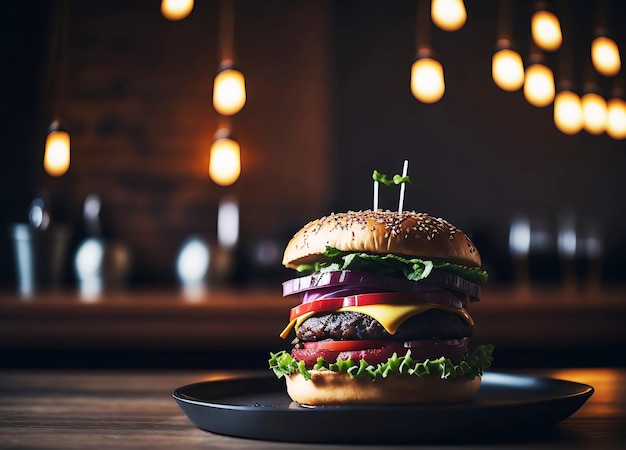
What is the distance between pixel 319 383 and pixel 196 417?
0.27 m

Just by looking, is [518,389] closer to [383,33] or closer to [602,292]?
[602,292]

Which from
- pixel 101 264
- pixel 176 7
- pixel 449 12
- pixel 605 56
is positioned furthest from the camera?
pixel 101 264

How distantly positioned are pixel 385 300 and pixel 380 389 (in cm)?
14

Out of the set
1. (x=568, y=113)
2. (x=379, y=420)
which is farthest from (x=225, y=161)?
(x=379, y=420)

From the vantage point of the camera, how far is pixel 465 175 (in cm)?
429

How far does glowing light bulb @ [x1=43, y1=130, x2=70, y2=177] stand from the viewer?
7.93 ft

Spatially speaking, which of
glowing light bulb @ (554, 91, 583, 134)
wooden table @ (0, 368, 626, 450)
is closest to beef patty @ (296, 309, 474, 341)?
wooden table @ (0, 368, 626, 450)

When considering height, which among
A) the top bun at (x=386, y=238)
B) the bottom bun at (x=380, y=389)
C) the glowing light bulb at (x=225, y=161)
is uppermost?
the glowing light bulb at (x=225, y=161)

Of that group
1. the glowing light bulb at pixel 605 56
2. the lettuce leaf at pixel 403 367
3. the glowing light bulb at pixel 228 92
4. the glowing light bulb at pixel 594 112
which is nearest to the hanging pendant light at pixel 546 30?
the glowing light bulb at pixel 605 56

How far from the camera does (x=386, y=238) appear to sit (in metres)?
1.36

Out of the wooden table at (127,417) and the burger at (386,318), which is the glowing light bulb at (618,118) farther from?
the burger at (386,318)

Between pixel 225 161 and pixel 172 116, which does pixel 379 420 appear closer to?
pixel 225 161

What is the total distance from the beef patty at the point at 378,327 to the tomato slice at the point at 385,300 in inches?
0.9

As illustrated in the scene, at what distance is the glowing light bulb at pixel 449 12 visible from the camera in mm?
2439
